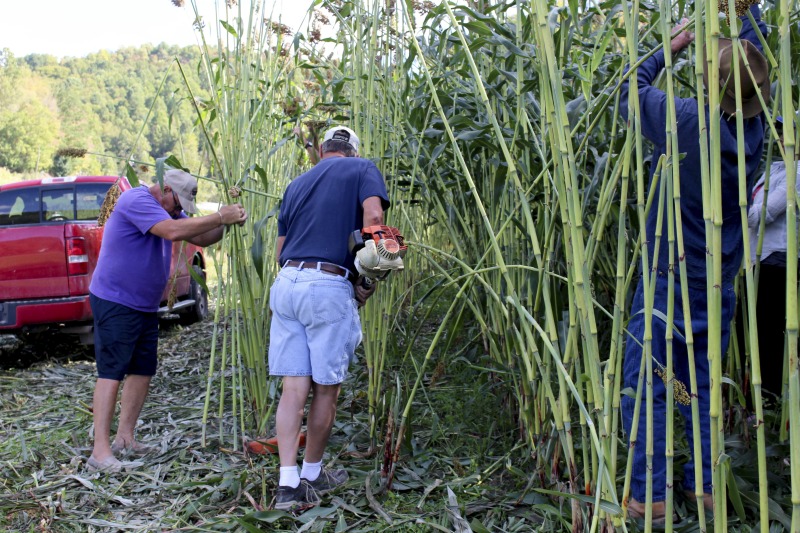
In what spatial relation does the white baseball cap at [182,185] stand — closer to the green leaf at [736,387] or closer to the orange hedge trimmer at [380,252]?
Result: the orange hedge trimmer at [380,252]

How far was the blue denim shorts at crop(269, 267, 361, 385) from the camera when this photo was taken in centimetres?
250

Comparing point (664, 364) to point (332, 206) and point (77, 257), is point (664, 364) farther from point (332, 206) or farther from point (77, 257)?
point (77, 257)

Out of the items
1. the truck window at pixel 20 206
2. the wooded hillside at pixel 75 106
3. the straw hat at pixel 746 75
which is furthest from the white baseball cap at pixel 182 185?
the wooded hillside at pixel 75 106

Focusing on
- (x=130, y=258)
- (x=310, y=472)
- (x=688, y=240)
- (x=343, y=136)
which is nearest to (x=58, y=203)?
(x=130, y=258)

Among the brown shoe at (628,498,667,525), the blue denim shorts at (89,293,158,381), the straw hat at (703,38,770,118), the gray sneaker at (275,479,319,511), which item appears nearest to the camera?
the straw hat at (703,38,770,118)

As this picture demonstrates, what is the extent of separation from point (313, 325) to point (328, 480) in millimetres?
583

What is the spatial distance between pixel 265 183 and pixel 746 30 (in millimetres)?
1745

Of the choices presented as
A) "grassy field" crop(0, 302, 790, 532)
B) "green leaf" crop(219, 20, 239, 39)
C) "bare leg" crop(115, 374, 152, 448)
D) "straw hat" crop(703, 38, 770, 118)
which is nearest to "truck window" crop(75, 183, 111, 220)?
"grassy field" crop(0, 302, 790, 532)

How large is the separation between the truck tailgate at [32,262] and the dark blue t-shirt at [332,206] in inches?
115

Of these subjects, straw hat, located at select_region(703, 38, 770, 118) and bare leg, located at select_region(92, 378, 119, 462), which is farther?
bare leg, located at select_region(92, 378, 119, 462)

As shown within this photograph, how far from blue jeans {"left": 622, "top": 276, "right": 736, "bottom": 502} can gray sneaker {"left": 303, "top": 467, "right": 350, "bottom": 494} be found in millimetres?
1072

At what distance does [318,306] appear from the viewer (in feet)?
8.18

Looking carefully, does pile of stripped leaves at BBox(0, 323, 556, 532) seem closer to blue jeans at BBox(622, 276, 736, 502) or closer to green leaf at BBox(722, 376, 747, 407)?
blue jeans at BBox(622, 276, 736, 502)

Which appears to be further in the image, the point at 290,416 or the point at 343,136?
the point at 343,136
